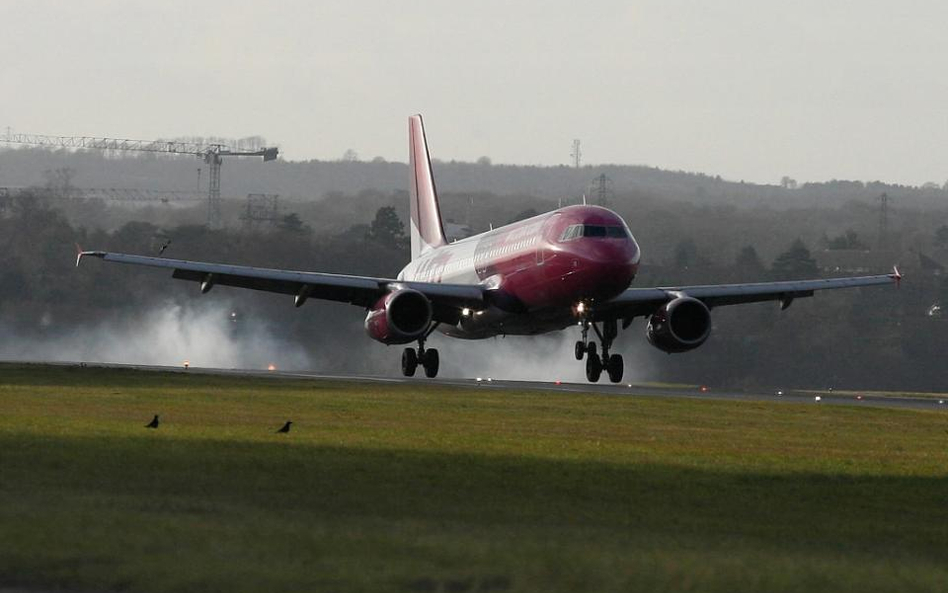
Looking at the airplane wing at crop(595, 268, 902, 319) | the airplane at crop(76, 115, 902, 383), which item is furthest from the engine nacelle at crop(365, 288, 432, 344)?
the airplane wing at crop(595, 268, 902, 319)

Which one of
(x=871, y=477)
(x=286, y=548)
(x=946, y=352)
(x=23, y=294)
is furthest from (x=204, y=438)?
(x=946, y=352)

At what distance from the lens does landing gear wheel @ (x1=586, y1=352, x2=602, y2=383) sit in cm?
5772

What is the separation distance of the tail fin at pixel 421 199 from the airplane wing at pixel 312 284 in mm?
14784

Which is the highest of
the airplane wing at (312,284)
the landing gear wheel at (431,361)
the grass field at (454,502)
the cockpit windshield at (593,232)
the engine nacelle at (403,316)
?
the cockpit windshield at (593,232)

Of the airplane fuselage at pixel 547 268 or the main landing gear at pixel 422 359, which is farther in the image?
the main landing gear at pixel 422 359

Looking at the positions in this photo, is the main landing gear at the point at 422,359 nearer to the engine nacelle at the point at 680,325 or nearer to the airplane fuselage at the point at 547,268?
the airplane fuselage at the point at 547,268

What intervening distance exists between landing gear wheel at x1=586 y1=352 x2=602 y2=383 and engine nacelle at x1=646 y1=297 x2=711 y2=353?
2179 millimetres

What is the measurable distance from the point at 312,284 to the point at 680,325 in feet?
→ 42.5

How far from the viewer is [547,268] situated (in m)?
52.8

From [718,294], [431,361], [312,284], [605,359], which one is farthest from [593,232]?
[312,284]

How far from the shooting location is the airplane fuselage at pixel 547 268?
51.6 metres

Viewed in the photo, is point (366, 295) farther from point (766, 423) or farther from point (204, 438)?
point (204, 438)

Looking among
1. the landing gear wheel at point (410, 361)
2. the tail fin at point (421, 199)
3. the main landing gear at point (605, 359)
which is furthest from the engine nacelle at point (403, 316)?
the tail fin at point (421, 199)

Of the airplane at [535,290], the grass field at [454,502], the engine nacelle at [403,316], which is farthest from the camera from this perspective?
the engine nacelle at [403,316]
